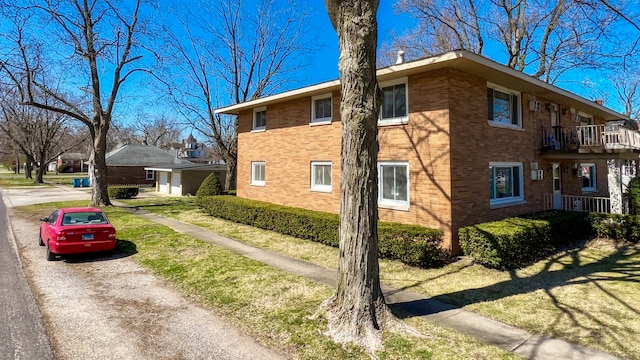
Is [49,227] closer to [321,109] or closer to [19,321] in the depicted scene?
[19,321]

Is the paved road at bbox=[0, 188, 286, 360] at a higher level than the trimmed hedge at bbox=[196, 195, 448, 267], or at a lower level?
lower

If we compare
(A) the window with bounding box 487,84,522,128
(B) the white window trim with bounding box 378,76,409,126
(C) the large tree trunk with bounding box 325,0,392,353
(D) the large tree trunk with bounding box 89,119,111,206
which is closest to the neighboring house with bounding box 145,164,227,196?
(D) the large tree trunk with bounding box 89,119,111,206

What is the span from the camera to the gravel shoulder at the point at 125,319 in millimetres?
4590

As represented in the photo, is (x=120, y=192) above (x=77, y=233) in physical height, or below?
above

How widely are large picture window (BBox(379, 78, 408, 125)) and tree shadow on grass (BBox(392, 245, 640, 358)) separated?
559 centimetres

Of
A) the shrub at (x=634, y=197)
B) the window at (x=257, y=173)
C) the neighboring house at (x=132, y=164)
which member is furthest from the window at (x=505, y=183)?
the neighboring house at (x=132, y=164)

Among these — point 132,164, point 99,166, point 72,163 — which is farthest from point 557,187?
point 72,163

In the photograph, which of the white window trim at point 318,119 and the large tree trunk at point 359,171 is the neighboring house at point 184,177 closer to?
the white window trim at point 318,119

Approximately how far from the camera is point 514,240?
8.88 m

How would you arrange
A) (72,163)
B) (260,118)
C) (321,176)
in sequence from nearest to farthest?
(321,176)
(260,118)
(72,163)

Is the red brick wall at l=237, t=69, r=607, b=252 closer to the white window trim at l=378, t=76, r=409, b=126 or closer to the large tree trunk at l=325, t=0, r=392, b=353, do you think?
the white window trim at l=378, t=76, r=409, b=126

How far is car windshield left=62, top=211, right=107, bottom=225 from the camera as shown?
9.49 meters

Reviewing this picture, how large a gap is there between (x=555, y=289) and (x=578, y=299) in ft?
1.93

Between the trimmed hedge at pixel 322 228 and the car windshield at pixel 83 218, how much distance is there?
226 inches
